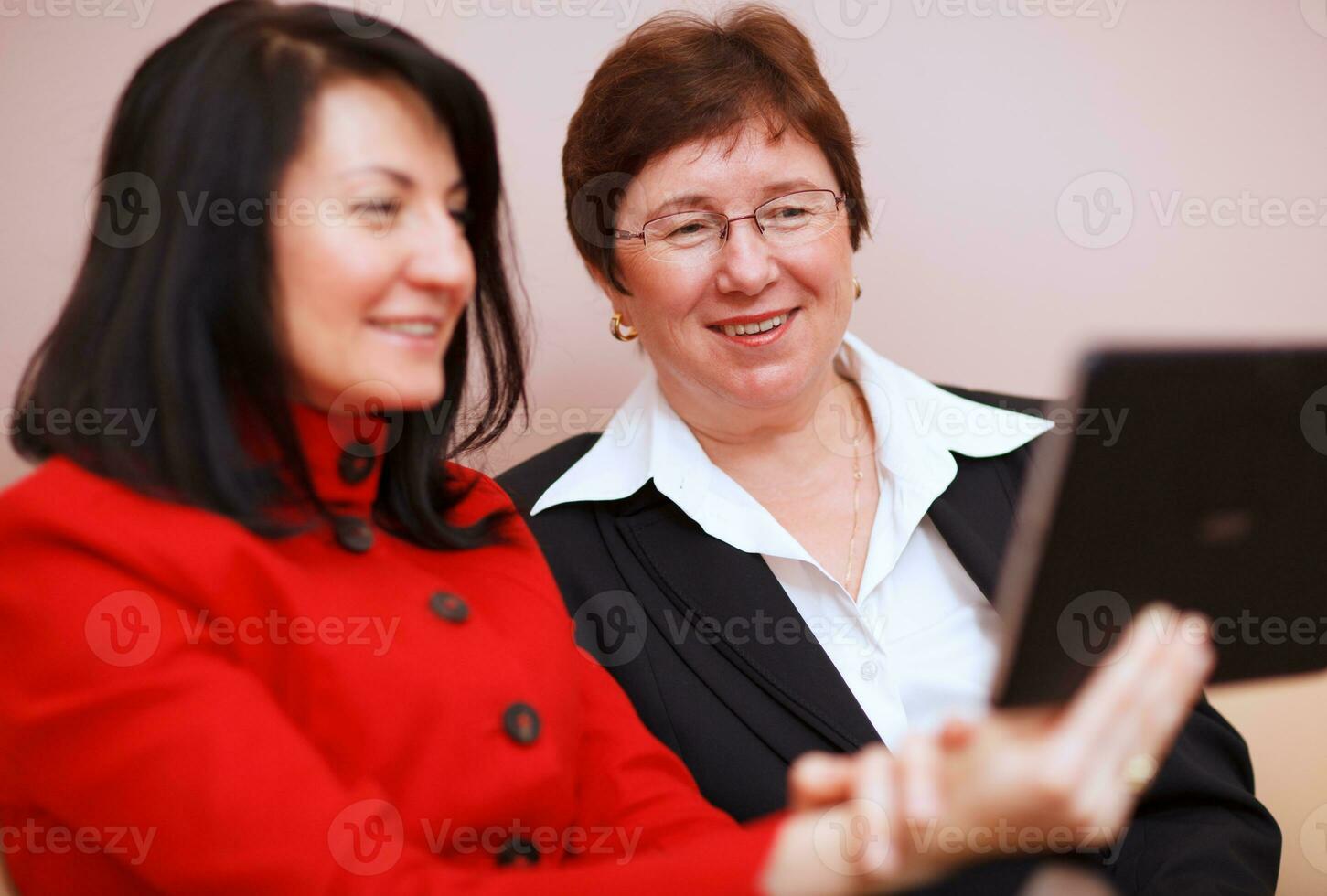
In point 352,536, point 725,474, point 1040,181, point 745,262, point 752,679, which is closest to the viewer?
point 352,536

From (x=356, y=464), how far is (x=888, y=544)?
0.85 meters

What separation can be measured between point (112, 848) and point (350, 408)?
40 centimetres

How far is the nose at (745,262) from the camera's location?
164cm

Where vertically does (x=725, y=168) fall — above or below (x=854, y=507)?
above

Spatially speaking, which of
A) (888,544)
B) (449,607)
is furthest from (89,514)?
(888,544)

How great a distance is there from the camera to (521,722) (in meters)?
1.07

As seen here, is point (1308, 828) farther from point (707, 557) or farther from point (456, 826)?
point (456, 826)

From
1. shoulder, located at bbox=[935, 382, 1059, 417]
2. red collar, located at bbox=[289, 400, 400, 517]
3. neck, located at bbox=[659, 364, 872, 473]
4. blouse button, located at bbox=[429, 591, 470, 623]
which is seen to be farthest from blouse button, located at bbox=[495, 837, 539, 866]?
shoulder, located at bbox=[935, 382, 1059, 417]

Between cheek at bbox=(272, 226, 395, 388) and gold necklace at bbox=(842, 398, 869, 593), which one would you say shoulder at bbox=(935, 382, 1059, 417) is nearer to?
gold necklace at bbox=(842, 398, 869, 593)

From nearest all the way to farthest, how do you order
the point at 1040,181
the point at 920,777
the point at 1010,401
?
the point at 920,777 < the point at 1010,401 < the point at 1040,181

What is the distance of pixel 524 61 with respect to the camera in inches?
84.3

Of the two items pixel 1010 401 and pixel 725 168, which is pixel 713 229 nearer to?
pixel 725 168

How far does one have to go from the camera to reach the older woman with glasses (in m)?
1.53

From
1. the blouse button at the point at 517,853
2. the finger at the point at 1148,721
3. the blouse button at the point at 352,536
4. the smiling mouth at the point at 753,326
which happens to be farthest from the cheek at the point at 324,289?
the smiling mouth at the point at 753,326
